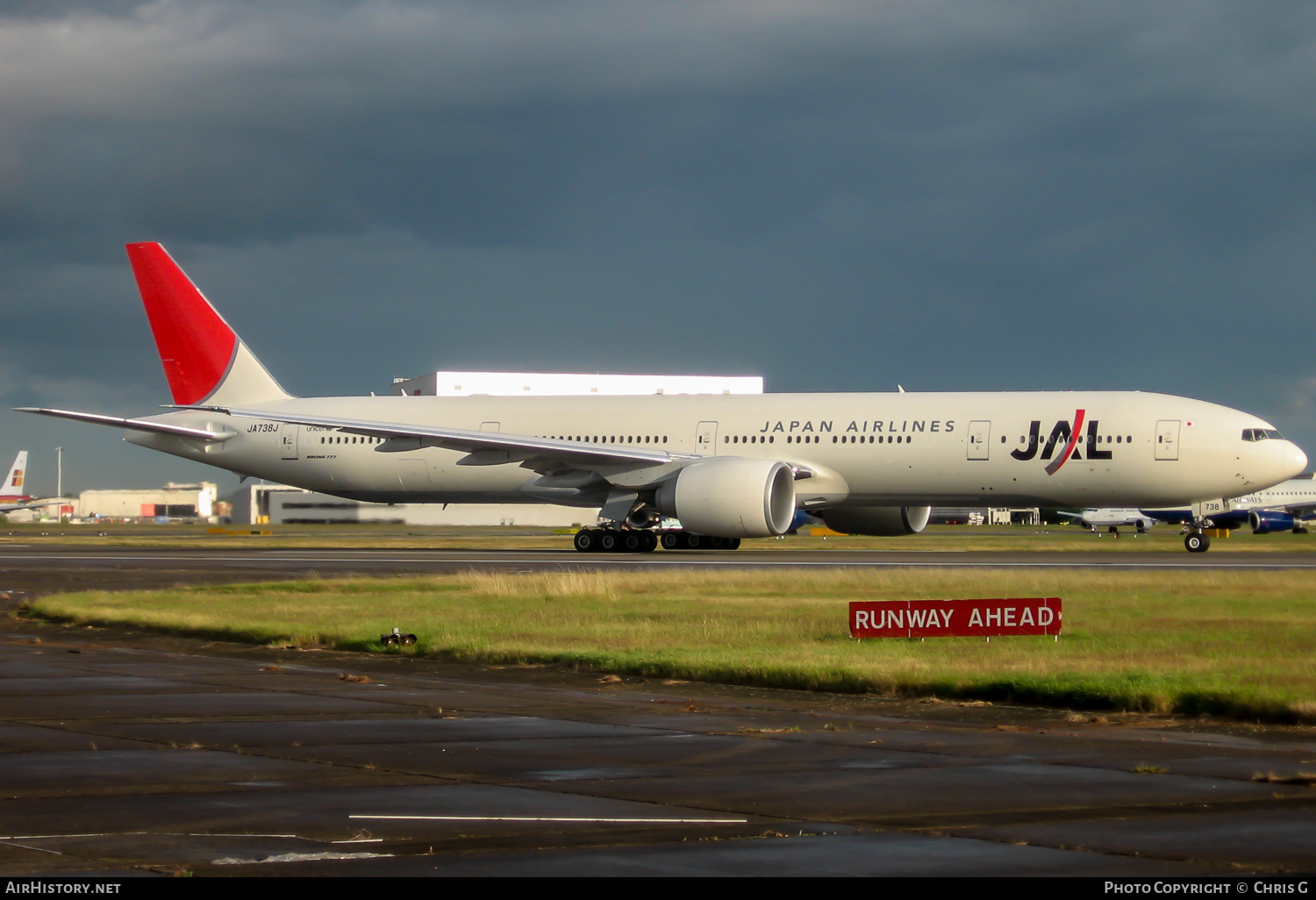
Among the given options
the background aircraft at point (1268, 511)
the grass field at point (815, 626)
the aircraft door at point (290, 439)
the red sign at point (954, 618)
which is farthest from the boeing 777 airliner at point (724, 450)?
the background aircraft at point (1268, 511)

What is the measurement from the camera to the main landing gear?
37.4 m

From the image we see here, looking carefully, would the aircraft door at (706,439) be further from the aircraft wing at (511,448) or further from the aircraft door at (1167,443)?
the aircraft door at (1167,443)

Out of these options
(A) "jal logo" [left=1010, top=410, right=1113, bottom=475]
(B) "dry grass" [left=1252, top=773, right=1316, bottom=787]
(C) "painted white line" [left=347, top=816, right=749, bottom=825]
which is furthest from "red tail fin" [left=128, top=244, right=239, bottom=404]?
(B) "dry grass" [left=1252, top=773, right=1316, bottom=787]

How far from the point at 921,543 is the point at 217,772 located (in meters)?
39.9

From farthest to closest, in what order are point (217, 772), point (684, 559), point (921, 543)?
1. point (921, 543)
2. point (684, 559)
3. point (217, 772)

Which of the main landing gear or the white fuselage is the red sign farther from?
the main landing gear

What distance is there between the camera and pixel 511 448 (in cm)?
3628

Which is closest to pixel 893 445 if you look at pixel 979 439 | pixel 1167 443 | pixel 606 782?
pixel 979 439

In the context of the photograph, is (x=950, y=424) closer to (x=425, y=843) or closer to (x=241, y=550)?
(x=241, y=550)

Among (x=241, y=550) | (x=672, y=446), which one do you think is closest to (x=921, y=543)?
(x=672, y=446)

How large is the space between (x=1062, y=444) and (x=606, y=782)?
28.6 meters

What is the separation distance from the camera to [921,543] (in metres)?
46.2

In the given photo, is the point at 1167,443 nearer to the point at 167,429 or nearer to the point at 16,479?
the point at 167,429

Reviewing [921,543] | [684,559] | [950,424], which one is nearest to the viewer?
[684,559]
